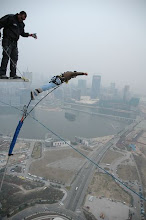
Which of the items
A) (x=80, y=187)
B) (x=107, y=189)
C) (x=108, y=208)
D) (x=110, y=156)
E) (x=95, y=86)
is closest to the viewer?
(x=108, y=208)

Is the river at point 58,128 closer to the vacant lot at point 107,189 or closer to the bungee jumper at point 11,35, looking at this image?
the vacant lot at point 107,189

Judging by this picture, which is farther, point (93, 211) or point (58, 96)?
point (58, 96)

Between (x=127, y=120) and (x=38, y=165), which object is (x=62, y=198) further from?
(x=127, y=120)

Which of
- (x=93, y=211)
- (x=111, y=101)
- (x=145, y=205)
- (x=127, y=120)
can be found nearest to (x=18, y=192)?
(x=93, y=211)

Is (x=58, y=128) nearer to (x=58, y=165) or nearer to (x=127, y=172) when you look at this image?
(x=58, y=165)

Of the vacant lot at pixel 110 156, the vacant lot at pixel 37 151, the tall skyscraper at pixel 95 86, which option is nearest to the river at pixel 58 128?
the vacant lot at pixel 37 151

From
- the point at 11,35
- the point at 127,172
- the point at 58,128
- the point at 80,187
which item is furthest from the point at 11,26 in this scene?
the point at 58,128

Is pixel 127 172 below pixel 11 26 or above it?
below
